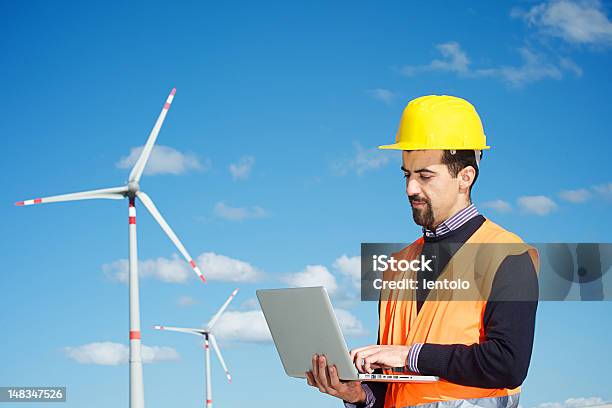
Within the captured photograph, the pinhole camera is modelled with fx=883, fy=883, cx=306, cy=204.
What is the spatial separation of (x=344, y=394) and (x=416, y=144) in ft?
4.90

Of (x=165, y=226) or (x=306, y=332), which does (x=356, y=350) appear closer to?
(x=306, y=332)

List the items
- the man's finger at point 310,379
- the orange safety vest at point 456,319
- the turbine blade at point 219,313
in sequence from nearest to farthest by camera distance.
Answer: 1. the orange safety vest at point 456,319
2. the man's finger at point 310,379
3. the turbine blade at point 219,313

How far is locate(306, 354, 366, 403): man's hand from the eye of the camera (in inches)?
194

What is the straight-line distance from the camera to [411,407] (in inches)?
184

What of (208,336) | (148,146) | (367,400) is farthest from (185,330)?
(367,400)

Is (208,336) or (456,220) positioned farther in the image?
(208,336)

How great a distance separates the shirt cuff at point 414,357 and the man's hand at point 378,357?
0.05m

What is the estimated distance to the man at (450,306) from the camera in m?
4.46

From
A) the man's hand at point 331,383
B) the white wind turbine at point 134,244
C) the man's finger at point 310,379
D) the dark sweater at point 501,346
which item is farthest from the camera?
the white wind turbine at point 134,244

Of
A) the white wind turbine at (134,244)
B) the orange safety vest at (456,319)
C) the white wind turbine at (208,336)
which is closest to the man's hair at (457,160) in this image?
the orange safety vest at (456,319)

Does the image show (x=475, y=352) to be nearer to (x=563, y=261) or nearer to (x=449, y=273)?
(x=449, y=273)

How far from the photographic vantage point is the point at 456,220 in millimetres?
4906

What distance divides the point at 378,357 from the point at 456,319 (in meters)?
0.48

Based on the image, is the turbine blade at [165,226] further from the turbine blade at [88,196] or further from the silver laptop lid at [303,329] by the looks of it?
the silver laptop lid at [303,329]
